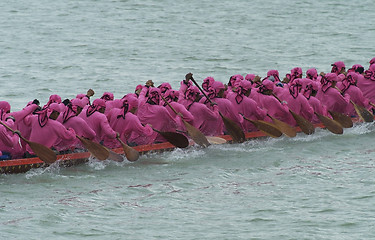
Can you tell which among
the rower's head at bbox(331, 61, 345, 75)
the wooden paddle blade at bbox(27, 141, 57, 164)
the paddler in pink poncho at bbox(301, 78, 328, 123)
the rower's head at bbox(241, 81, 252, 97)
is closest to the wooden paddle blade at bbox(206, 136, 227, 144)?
the rower's head at bbox(241, 81, 252, 97)

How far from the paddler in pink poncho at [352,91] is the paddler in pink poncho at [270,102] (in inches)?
76.2

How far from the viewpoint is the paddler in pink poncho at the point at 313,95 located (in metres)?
19.1

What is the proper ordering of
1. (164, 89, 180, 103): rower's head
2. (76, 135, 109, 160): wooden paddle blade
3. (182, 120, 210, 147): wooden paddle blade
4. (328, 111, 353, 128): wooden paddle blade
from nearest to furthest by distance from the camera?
(76, 135, 109, 160): wooden paddle blade → (182, 120, 210, 147): wooden paddle blade → (164, 89, 180, 103): rower's head → (328, 111, 353, 128): wooden paddle blade

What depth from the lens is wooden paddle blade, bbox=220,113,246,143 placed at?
17656 millimetres

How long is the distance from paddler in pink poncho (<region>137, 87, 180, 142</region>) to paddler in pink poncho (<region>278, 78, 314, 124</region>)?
118 inches

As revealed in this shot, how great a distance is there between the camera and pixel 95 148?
15695mm

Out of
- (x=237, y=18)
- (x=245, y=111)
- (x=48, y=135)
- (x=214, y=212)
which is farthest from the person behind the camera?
(x=237, y=18)

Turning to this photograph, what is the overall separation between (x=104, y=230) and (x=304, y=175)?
186 inches

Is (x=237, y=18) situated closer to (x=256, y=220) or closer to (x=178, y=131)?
(x=178, y=131)

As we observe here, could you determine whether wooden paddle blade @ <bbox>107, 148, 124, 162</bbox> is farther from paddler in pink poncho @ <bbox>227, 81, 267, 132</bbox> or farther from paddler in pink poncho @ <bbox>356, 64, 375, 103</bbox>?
paddler in pink poncho @ <bbox>356, 64, 375, 103</bbox>

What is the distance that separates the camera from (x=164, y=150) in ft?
55.6

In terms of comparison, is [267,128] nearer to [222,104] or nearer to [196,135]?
[222,104]

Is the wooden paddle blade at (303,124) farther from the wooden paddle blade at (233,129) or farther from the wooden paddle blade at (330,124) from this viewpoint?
the wooden paddle blade at (233,129)

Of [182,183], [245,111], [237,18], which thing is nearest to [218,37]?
[237,18]
